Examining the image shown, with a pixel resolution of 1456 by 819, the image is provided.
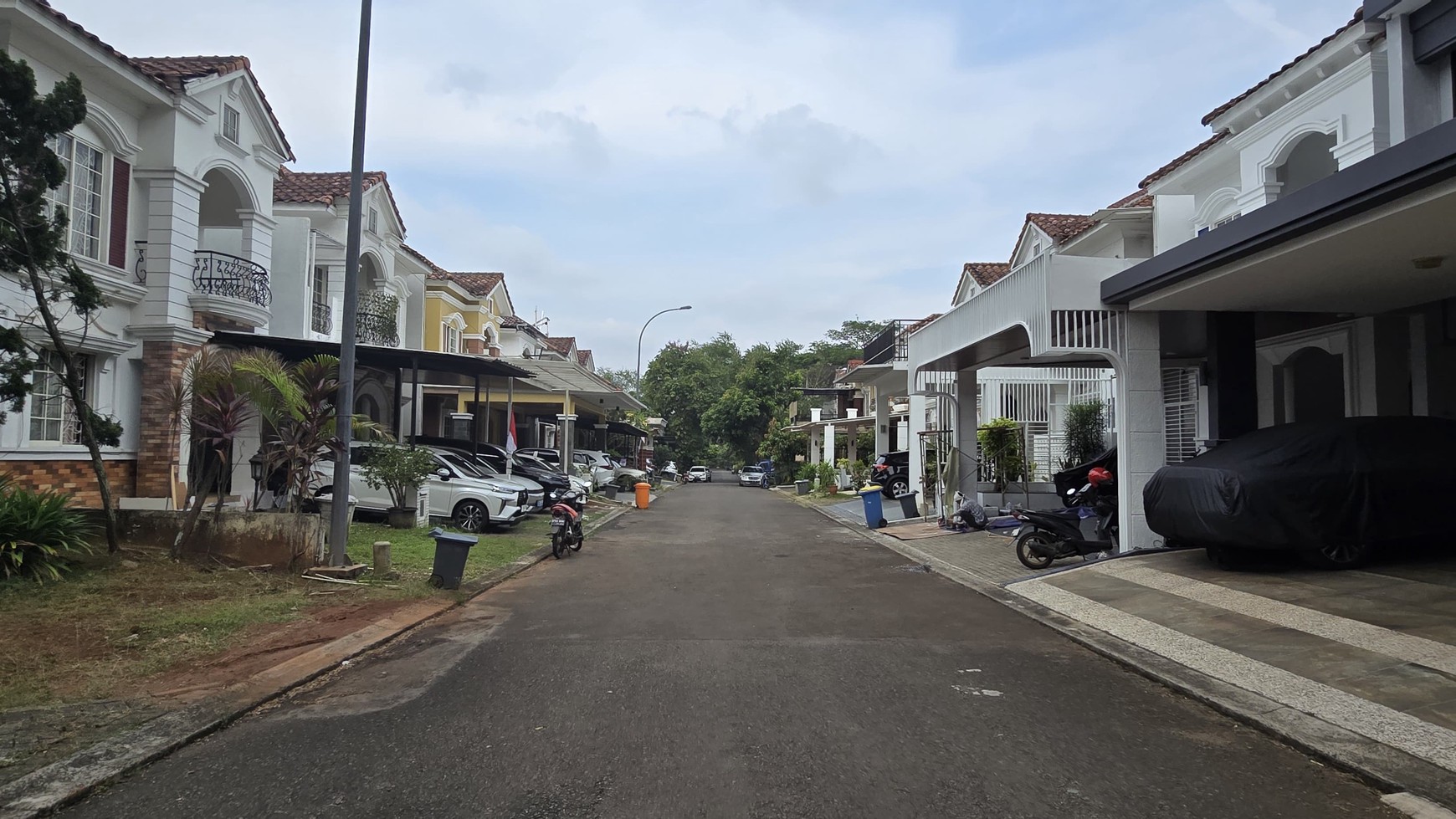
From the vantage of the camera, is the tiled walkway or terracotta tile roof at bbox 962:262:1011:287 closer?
the tiled walkway

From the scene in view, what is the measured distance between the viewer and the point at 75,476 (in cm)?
1348

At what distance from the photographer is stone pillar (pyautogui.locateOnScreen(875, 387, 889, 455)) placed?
105ft

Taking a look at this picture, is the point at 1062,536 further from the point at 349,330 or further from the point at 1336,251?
the point at 349,330

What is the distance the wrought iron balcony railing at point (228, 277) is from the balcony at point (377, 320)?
614cm

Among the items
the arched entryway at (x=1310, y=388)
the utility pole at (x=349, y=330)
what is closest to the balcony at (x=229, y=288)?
the utility pole at (x=349, y=330)

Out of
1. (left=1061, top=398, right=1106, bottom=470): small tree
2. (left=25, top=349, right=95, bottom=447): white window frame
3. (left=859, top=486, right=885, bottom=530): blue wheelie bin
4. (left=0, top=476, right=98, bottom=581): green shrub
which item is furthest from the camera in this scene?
(left=1061, top=398, right=1106, bottom=470): small tree

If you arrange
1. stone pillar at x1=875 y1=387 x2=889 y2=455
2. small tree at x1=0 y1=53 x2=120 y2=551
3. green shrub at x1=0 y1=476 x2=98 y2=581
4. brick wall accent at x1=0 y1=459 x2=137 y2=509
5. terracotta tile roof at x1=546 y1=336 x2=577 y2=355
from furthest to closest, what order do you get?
1. terracotta tile roof at x1=546 y1=336 x2=577 y2=355
2. stone pillar at x1=875 y1=387 x2=889 y2=455
3. brick wall accent at x1=0 y1=459 x2=137 y2=509
4. small tree at x1=0 y1=53 x2=120 y2=551
5. green shrub at x1=0 y1=476 x2=98 y2=581

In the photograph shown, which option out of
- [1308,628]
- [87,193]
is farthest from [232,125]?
[1308,628]

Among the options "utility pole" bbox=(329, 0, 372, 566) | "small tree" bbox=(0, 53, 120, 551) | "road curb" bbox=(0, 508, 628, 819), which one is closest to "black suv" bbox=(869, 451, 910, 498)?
"utility pole" bbox=(329, 0, 372, 566)

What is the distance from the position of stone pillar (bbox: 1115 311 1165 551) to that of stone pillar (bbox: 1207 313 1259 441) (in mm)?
858

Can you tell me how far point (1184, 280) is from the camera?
1073 cm

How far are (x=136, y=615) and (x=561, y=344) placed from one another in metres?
43.1

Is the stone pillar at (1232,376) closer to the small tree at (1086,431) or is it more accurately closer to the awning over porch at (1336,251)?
the awning over porch at (1336,251)

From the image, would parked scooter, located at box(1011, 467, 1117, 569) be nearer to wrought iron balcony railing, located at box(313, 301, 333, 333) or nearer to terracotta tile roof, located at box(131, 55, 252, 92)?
terracotta tile roof, located at box(131, 55, 252, 92)
